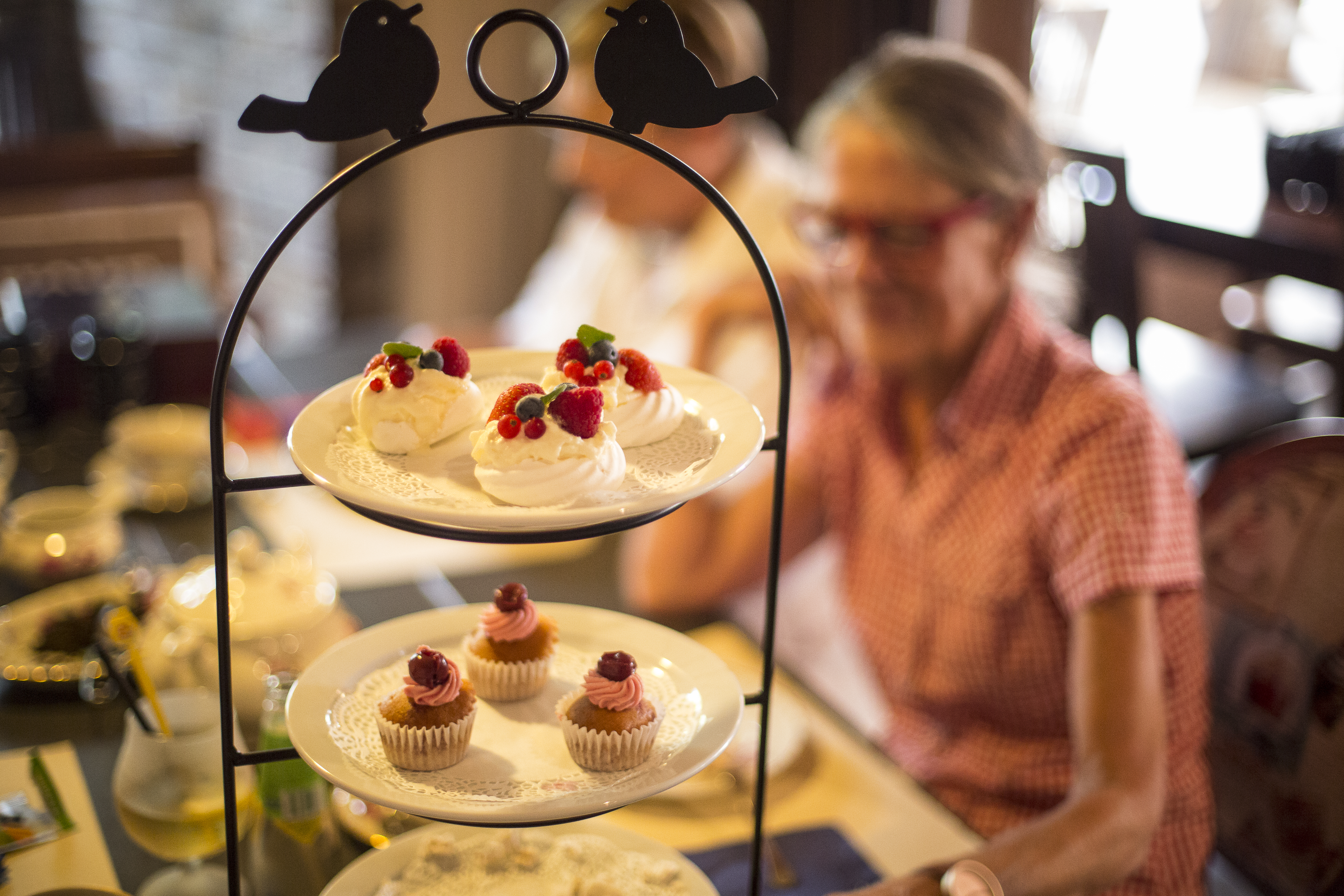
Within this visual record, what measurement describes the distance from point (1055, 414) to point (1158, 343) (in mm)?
2647

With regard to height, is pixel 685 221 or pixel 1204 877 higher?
pixel 685 221

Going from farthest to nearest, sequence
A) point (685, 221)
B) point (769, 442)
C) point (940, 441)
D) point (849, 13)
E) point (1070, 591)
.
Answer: point (849, 13) → point (685, 221) → point (940, 441) → point (1070, 591) → point (769, 442)

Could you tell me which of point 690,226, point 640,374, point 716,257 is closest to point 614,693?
point 640,374

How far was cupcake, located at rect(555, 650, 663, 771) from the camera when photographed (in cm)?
76

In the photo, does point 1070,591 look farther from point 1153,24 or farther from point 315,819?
point 1153,24

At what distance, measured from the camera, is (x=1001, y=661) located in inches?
56.2

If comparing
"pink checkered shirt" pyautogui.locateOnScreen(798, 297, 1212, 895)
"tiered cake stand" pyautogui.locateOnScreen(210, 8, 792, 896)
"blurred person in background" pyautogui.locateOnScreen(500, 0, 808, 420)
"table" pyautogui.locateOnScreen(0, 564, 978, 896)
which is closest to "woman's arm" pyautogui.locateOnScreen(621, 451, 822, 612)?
"pink checkered shirt" pyautogui.locateOnScreen(798, 297, 1212, 895)

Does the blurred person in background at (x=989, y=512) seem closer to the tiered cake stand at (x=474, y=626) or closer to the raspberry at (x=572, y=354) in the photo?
the tiered cake stand at (x=474, y=626)

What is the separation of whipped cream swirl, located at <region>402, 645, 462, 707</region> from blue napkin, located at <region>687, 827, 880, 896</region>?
1.27ft

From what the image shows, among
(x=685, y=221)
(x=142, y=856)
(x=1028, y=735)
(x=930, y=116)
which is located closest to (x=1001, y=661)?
(x=1028, y=735)

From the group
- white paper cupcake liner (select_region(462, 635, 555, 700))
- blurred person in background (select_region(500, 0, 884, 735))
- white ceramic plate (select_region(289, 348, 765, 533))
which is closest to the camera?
white ceramic plate (select_region(289, 348, 765, 533))

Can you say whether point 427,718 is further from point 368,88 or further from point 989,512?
point 989,512

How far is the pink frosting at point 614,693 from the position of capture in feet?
2.50

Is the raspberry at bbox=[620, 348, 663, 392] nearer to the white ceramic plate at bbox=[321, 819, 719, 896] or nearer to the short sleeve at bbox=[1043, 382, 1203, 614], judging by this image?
the white ceramic plate at bbox=[321, 819, 719, 896]
